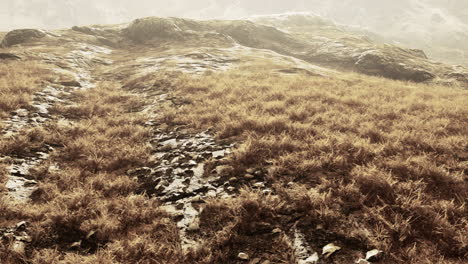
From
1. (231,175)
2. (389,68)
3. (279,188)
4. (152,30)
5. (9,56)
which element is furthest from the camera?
(152,30)

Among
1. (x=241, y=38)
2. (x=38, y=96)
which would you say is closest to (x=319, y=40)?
(x=241, y=38)

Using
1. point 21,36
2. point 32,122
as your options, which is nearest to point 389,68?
point 32,122

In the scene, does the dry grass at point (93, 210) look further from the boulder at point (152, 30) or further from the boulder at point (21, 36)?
the boulder at point (152, 30)

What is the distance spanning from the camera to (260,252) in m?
4.49

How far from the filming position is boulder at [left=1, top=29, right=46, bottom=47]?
1120 inches

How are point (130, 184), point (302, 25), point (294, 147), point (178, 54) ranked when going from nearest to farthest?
point (130, 184) → point (294, 147) → point (178, 54) → point (302, 25)

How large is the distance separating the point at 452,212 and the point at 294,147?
3606mm

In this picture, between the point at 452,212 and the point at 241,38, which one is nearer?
the point at 452,212

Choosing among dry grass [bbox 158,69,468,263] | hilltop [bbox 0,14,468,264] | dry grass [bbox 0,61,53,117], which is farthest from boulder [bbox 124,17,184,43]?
dry grass [bbox 158,69,468,263]

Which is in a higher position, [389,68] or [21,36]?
[21,36]

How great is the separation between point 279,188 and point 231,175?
133 cm

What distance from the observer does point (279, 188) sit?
5.84 meters

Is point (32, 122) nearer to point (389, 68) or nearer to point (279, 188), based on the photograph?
point (279, 188)

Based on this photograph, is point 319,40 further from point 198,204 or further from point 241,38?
point 198,204
